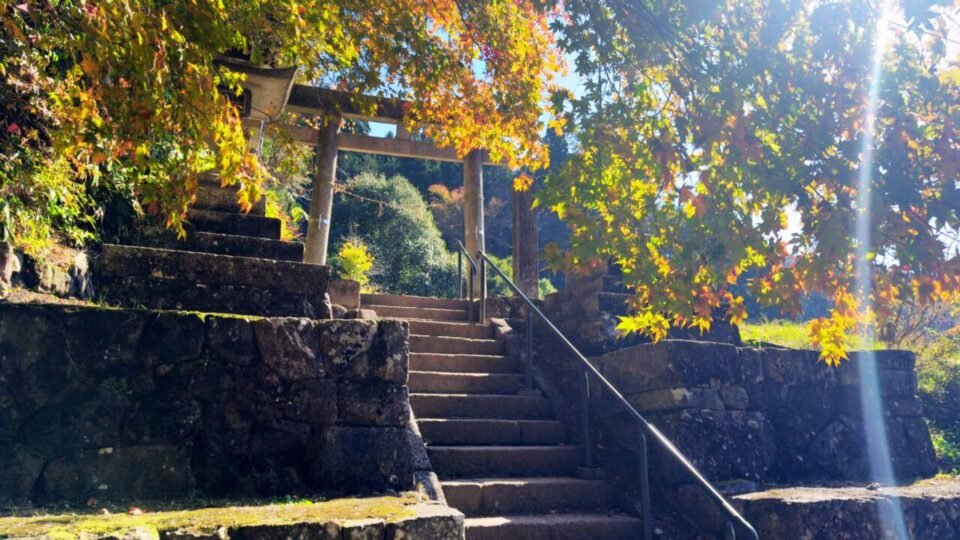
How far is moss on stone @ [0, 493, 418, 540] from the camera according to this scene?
90.4 inches

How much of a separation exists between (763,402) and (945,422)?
102 inches

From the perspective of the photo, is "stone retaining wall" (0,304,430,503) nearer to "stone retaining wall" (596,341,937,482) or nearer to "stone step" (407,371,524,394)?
"stone step" (407,371,524,394)

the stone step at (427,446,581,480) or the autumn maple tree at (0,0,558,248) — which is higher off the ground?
the autumn maple tree at (0,0,558,248)

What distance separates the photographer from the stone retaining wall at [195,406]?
3.07 m

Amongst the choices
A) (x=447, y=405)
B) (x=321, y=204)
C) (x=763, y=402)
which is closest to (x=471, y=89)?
(x=321, y=204)

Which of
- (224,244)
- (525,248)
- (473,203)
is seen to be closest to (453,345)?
(224,244)

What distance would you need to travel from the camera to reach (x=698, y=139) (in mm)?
3508

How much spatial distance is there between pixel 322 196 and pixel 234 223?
193 inches

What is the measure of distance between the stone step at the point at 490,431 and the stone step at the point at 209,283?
3.78 ft

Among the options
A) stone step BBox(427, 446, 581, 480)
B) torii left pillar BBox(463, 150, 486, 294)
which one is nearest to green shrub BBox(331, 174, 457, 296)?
torii left pillar BBox(463, 150, 486, 294)

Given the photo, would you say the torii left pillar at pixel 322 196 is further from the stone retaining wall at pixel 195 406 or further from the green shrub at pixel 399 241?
the stone retaining wall at pixel 195 406

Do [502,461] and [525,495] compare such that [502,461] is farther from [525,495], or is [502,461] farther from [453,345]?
[453,345]

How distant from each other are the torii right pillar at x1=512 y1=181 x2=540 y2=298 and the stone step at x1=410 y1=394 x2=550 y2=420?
5893mm

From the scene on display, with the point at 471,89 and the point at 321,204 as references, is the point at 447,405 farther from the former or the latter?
the point at 321,204
